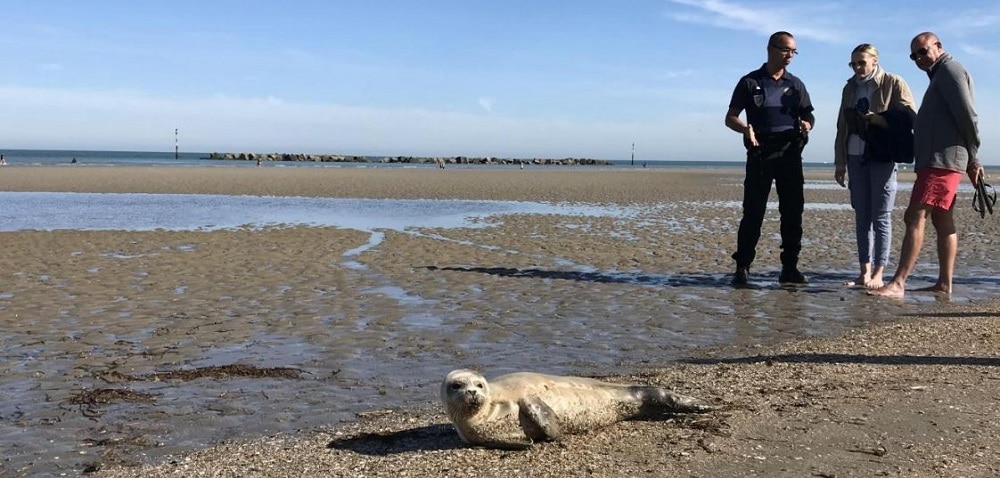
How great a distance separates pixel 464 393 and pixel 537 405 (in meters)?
0.40

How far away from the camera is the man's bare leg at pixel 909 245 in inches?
337

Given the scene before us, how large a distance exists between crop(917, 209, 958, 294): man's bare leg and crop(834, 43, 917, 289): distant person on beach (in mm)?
518

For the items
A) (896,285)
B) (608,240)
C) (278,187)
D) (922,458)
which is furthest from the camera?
(278,187)

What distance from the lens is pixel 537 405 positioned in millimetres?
4172

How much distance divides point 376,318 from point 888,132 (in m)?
5.18

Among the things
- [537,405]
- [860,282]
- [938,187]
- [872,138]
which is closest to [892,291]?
[860,282]

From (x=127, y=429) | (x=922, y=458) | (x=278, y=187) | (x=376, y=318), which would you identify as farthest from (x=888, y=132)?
(x=278, y=187)

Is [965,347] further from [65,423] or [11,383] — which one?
[11,383]

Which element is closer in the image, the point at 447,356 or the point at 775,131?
the point at 447,356

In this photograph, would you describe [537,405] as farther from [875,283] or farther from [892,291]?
[875,283]

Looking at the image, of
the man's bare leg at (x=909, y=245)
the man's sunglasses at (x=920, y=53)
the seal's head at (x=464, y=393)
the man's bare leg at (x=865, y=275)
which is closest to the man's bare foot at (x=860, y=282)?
the man's bare leg at (x=865, y=275)

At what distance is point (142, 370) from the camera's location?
616 centimetres

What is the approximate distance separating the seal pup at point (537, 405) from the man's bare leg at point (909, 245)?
16.0ft

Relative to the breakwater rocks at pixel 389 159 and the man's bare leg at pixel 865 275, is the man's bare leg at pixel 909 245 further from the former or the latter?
the breakwater rocks at pixel 389 159
